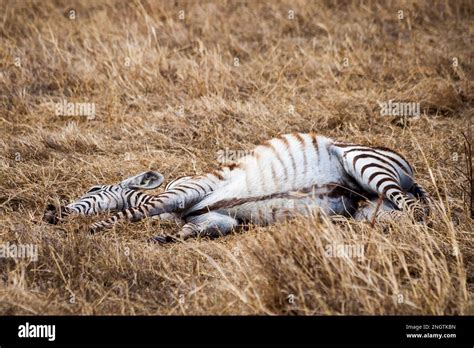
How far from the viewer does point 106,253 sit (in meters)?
5.39

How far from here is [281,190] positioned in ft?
20.6

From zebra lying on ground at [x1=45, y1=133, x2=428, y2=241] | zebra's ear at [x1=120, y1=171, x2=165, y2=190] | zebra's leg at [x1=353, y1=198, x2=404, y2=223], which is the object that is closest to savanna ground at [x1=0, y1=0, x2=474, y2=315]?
zebra's leg at [x1=353, y1=198, x2=404, y2=223]

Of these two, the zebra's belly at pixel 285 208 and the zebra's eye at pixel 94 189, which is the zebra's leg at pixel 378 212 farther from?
the zebra's eye at pixel 94 189

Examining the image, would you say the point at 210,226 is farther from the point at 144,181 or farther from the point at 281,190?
the point at 144,181

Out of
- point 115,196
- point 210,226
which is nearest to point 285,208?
point 210,226

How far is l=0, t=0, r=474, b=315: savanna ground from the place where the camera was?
453cm

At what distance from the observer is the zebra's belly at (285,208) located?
6.09 metres

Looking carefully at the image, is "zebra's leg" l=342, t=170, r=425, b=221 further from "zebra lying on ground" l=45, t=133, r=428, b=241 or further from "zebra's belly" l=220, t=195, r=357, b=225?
"zebra's belly" l=220, t=195, r=357, b=225

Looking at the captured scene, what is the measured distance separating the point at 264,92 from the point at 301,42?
179cm

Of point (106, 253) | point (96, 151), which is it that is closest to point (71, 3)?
point (96, 151)

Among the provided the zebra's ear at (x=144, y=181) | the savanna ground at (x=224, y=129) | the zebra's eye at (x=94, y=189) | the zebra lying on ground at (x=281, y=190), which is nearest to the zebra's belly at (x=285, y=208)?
the zebra lying on ground at (x=281, y=190)

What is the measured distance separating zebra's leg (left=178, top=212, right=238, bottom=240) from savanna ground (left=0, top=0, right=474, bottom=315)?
7.2 inches
